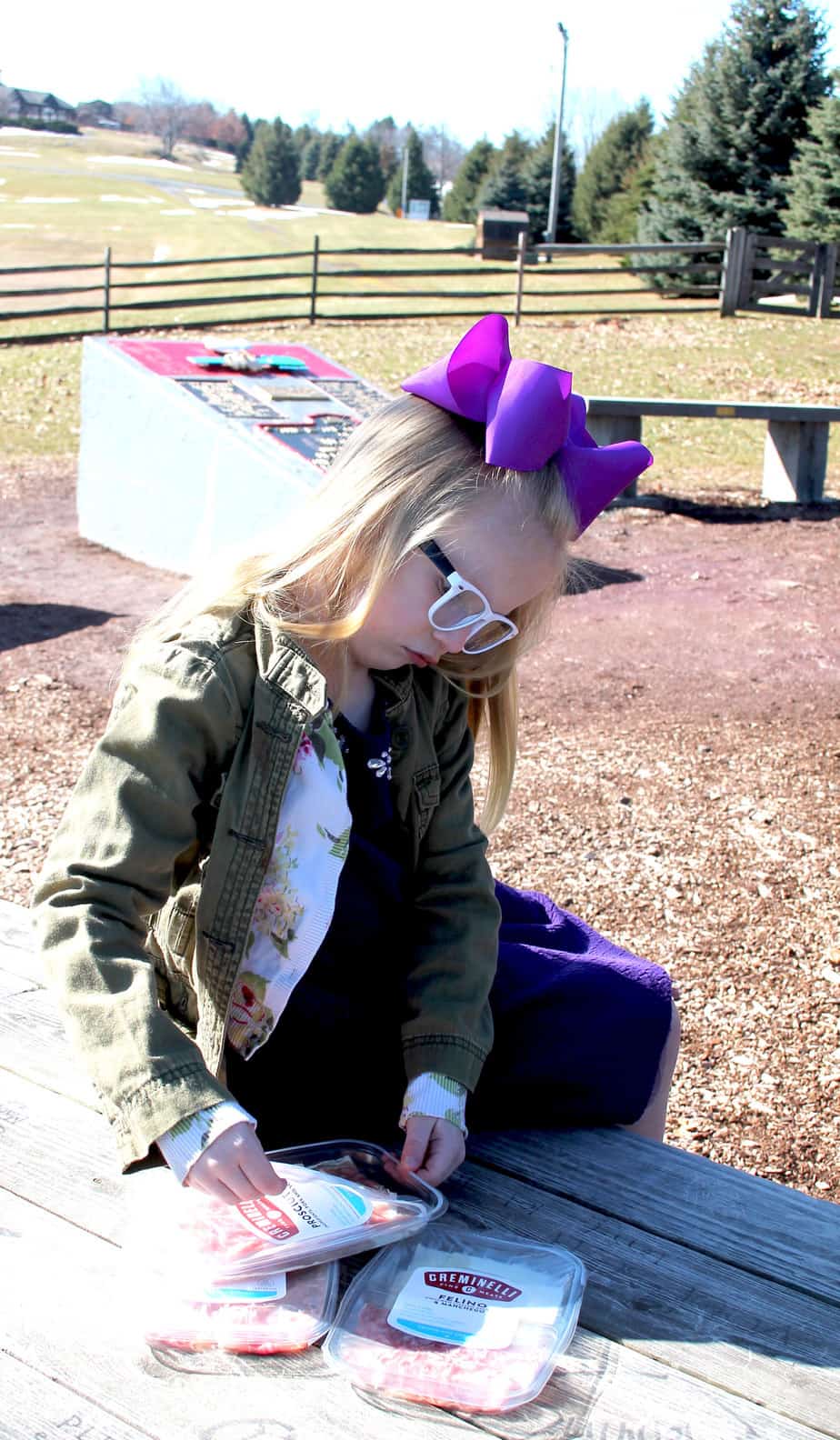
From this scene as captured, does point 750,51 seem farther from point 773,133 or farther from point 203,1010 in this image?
point 203,1010

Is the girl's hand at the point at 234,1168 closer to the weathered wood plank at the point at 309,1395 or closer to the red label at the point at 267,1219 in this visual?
the red label at the point at 267,1219

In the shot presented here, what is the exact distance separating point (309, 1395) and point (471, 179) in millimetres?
49874

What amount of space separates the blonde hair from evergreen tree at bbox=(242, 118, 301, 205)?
5608cm

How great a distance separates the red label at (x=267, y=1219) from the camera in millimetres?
1432

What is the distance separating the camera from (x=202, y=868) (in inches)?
64.1

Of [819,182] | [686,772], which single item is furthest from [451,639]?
[819,182]

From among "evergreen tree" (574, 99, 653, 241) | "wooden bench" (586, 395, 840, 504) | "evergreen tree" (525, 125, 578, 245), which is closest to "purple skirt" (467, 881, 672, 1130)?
"wooden bench" (586, 395, 840, 504)

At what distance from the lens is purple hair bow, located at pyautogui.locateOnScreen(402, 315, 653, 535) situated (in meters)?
1.59

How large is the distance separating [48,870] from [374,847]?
495 mm

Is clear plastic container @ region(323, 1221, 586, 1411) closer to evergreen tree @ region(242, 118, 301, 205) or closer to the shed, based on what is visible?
the shed

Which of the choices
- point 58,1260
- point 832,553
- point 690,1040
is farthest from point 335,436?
point 58,1260

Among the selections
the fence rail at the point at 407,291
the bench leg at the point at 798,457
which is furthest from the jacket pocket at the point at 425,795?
the fence rail at the point at 407,291

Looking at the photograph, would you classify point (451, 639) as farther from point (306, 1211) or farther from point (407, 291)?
point (407, 291)

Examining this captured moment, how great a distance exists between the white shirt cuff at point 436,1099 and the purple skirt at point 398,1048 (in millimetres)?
126
